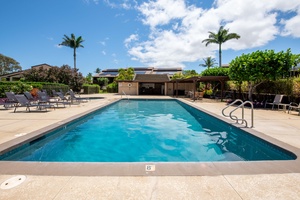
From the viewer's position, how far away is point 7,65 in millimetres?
58031

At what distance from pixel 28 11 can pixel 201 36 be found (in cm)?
2957

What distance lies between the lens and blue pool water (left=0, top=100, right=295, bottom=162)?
15.7 feet

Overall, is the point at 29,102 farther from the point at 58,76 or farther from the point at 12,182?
the point at 58,76

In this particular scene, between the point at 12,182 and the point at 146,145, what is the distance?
3.89 meters

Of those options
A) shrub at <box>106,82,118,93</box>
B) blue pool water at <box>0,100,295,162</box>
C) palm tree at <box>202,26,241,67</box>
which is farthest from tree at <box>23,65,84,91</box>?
palm tree at <box>202,26,241,67</box>

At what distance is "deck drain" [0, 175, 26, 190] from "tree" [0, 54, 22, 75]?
227 ft

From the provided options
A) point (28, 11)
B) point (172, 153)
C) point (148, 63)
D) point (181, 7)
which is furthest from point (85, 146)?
point (148, 63)

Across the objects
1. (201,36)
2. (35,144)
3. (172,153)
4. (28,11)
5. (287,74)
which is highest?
(201,36)

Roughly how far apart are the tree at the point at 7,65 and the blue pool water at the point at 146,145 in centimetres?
6465

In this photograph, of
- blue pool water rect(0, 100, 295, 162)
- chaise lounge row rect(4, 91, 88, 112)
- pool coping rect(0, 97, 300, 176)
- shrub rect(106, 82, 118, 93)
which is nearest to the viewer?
pool coping rect(0, 97, 300, 176)

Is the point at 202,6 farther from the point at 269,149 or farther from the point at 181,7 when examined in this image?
the point at 269,149

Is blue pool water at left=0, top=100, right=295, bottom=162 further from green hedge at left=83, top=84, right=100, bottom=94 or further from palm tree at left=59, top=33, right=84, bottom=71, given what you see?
palm tree at left=59, top=33, right=84, bottom=71

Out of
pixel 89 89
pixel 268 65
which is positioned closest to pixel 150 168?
pixel 268 65

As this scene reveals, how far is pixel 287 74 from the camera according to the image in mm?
11836
